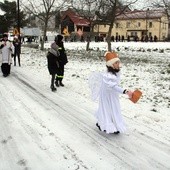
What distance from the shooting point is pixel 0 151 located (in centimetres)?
646

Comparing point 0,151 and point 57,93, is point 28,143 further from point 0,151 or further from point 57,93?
point 57,93

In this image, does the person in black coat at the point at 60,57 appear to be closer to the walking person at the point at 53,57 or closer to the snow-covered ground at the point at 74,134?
the walking person at the point at 53,57

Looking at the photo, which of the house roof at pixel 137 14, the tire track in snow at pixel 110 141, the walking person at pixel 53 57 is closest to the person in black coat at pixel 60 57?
the walking person at pixel 53 57

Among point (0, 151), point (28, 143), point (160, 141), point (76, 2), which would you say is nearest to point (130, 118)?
point (160, 141)

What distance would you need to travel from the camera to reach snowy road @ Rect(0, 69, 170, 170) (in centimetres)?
596

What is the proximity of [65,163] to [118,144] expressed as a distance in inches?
Answer: 53.8

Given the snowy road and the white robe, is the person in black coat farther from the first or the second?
the white robe

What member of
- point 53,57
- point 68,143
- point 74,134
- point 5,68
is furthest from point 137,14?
point 68,143

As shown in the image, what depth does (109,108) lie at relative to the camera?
7.36m

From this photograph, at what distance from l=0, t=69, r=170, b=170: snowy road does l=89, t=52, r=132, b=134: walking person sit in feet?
0.71

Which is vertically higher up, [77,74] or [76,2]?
[76,2]

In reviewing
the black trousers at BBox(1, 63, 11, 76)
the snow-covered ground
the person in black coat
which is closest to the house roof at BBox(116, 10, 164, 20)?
the black trousers at BBox(1, 63, 11, 76)

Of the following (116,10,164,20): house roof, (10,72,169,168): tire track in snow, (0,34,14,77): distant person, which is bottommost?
(10,72,169,168): tire track in snow

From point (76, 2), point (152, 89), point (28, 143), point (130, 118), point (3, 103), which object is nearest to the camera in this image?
point (28, 143)
